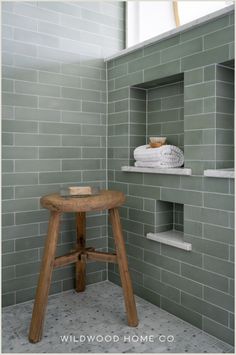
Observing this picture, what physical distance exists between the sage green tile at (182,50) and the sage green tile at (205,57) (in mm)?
31

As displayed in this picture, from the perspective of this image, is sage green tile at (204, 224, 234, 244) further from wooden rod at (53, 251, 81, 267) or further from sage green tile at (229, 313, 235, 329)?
wooden rod at (53, 251, 81, 267)

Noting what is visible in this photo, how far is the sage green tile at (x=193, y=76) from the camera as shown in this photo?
194 centimetres

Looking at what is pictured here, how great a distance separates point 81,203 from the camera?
1.81 meters

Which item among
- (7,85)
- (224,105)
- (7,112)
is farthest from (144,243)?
(7,85)

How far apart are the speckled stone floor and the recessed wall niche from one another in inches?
41.6

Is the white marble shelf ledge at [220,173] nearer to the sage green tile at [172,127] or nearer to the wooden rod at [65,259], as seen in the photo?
the sage green tile at [172,127]

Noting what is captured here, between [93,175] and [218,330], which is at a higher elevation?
[93,175]

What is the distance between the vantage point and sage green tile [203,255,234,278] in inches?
70.9

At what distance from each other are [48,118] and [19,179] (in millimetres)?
475

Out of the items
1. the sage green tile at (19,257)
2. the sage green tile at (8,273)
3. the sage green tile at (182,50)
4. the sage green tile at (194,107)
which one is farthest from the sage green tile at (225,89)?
the sage green tile at (8,273)

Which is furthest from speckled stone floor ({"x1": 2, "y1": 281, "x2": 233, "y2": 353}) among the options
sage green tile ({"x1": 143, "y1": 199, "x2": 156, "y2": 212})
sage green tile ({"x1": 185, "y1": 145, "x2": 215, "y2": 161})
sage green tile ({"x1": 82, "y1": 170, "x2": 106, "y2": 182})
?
sage green tile ({"x1": 185, "y1": 145, "x2": 215, "y2": 161})

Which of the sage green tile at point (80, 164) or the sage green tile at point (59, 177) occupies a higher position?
the sage green tile at point (80, 164)

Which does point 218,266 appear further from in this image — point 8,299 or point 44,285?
point 8,299

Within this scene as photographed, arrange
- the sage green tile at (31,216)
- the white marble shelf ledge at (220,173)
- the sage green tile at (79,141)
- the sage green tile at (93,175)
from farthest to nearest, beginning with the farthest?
the sage green tile at (93,175), the sage green tile at (79,141), the sage green tile at (31,216), the white marble shelf ledge at (220,173)
